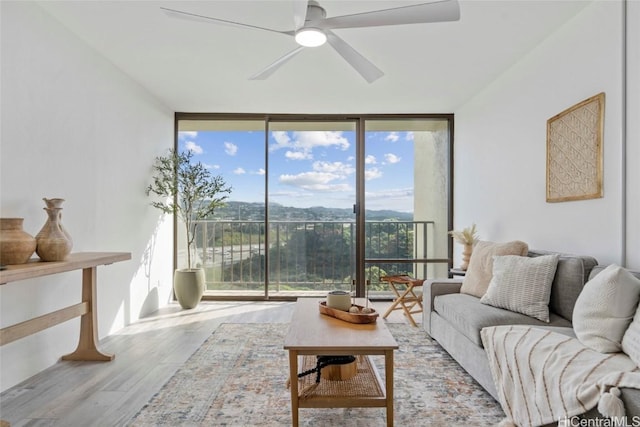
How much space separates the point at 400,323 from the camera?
3814mm

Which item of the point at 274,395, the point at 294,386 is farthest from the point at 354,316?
the point at 274,395

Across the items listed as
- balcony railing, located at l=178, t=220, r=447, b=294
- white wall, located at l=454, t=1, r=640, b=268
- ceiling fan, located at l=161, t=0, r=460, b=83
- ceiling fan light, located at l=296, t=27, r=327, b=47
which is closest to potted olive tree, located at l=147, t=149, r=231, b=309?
balcony railing, located at l=178, t=220, r=447, b=294

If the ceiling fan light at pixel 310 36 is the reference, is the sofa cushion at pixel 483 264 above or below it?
below

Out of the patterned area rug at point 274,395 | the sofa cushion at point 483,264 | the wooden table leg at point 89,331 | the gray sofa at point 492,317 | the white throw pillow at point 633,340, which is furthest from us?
the sofa cushion at point 483,264

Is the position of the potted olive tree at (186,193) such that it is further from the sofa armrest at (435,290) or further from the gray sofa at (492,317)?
the gray sofa at (492,317)

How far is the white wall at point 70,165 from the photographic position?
2.34 meters

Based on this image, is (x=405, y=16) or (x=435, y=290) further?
(x=435, y=290)

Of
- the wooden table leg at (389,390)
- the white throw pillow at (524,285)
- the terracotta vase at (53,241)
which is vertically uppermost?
the terracotta vase at (53,241)

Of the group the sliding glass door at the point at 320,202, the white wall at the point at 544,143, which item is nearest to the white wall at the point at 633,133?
the white wall at the point at 544,143

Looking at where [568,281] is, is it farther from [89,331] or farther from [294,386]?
[89,331]

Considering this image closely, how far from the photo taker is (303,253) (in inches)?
201

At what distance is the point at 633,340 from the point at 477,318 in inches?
34.3

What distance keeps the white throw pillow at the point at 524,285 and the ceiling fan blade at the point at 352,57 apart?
1.68 m

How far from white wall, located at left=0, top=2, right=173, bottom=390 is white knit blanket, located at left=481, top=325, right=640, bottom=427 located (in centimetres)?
292
